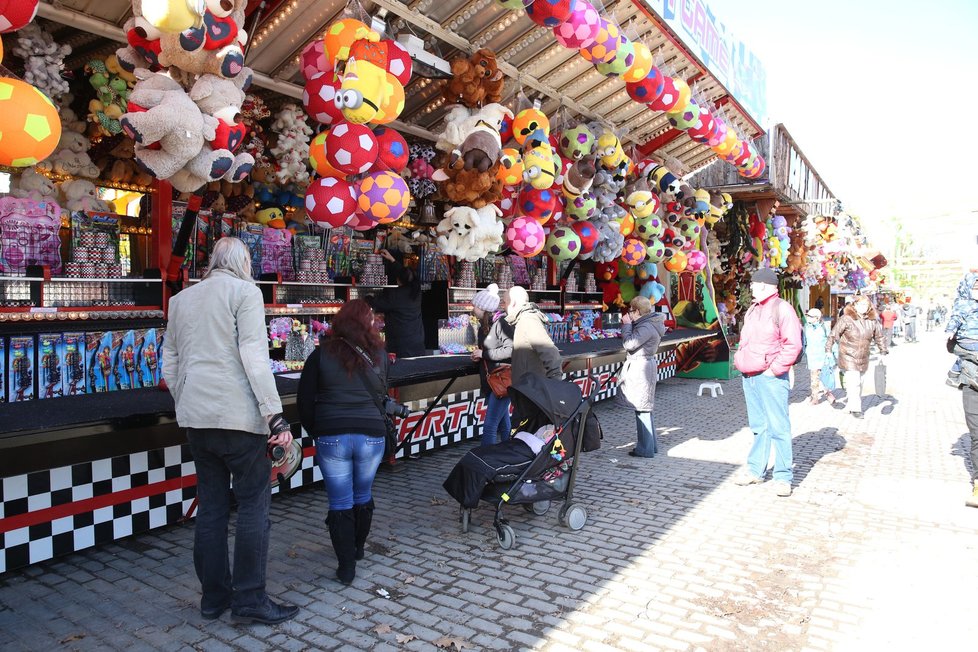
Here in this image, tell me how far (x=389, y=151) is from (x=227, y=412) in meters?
3.14

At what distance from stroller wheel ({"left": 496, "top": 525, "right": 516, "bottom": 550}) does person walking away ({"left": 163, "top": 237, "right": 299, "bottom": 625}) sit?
148cm

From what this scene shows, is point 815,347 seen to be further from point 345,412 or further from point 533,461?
point 345,412

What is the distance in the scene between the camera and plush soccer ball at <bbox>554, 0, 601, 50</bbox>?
227 inches

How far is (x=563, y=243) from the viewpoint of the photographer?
8.27 m

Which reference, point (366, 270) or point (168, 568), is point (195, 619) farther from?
point (366, 270)

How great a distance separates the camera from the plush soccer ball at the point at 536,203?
7.57m

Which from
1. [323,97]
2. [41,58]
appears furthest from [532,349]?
[41,58]

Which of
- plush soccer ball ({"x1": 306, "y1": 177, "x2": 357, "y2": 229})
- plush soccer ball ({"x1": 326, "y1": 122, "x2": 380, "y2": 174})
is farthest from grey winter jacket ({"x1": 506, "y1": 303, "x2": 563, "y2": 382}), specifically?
plush soccer ball ({"x1": 326, "y1": 122, "x2": 380, "y2": 174})

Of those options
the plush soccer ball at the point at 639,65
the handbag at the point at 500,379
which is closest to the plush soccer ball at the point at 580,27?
the plush soccer ball at the point at 639,65

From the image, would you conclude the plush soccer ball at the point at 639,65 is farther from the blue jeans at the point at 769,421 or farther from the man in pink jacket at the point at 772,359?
the blue jeans at the point at 769,421

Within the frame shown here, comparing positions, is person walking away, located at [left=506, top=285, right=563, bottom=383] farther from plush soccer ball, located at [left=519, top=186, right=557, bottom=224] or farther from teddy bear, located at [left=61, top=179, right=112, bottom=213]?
teddy bear, located at [left=61, top=179, right=112, bottom=213]

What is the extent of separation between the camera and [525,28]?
7.34m

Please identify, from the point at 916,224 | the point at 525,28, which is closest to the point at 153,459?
the point at 525,28

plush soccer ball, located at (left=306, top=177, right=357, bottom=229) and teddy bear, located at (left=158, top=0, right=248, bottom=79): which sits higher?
teddy bear, located at (left=158, top=0, right=248, bottom=79)
